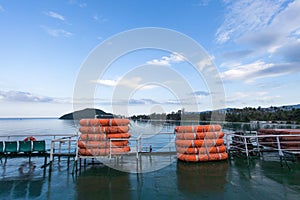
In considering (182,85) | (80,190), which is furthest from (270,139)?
(80,190)

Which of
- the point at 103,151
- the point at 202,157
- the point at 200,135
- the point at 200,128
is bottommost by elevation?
the point at 202,157

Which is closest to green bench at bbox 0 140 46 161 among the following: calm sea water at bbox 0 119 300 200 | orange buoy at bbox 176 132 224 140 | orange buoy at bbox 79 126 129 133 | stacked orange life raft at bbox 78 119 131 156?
calm sea water at bbox 0 119 300 200

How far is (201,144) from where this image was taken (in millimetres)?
6262

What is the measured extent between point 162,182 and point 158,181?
0.38 feet

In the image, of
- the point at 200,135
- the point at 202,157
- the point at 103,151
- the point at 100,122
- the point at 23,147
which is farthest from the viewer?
the point at 23,147

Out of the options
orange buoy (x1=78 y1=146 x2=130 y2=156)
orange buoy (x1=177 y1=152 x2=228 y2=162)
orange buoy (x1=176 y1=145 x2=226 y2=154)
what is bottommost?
orange buoy (x1=177 y1=152 x2=228 y2=162)

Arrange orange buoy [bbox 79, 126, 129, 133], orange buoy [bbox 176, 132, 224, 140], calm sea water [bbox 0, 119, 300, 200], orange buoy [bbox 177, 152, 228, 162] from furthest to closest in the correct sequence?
orange buoy [bbox 176, 132, 224, 140], orange buoy [bbox 177, 152, 228, 162], orange buoy [bbox 79, 126, 129, 133], calm sea water [bbox 0, 119, 300, 200]

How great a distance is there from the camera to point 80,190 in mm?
3900

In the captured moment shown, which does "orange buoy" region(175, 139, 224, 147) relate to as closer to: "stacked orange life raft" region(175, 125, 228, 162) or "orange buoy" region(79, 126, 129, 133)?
"stacked orange life raft" region(175, 125, 228, 162)

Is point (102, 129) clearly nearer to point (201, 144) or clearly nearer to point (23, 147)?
point (23, 147)

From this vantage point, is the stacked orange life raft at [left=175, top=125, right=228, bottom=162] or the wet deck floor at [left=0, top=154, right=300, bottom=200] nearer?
the wet deck floor at [left=0, top=154, right=300, bottom=200]

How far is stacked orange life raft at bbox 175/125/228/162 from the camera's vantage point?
6246 mm

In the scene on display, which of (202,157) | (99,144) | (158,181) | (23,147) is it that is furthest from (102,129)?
(202,157)

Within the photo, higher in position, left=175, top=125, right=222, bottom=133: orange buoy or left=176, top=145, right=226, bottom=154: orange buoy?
left=175, top=125, right=222, bottom=133: orange buoy
